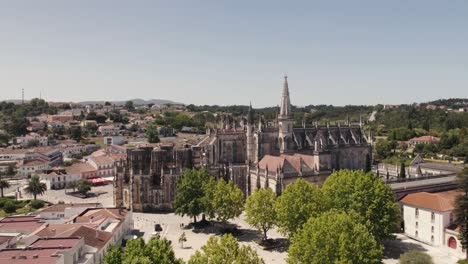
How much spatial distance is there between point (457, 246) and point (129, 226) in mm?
46358

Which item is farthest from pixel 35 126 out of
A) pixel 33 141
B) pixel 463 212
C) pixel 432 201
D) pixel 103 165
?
pixel 463 212

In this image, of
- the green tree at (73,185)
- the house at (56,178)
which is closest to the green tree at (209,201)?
the green tree at (73,185)

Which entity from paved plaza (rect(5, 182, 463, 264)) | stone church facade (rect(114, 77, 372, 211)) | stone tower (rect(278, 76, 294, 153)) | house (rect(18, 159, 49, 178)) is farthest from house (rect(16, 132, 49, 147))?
stone tower (rect(278, 76, 294, 153))

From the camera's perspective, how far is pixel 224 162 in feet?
258

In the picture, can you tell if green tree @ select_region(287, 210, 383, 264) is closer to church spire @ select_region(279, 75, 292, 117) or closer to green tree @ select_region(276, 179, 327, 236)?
green tree @ select_region(276, 179, 327, 236)

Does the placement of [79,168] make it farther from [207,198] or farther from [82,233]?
[82,233]

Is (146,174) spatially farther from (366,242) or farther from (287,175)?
(366,242)

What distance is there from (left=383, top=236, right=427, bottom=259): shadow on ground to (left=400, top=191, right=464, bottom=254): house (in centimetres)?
282

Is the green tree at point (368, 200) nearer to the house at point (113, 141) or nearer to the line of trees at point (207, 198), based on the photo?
the line of trees at point (207, 198)

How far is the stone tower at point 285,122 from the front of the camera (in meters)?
77.8

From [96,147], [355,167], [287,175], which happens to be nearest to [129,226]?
[287,175]

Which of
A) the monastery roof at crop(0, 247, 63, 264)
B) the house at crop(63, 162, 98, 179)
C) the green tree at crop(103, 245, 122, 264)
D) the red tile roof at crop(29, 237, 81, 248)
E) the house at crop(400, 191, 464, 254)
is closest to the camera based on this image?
the green tree at crop(103, 245, 122, 264)

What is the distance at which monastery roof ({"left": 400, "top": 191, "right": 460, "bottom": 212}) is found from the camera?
5356 cm

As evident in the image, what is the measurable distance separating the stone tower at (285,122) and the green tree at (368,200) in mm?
26054
